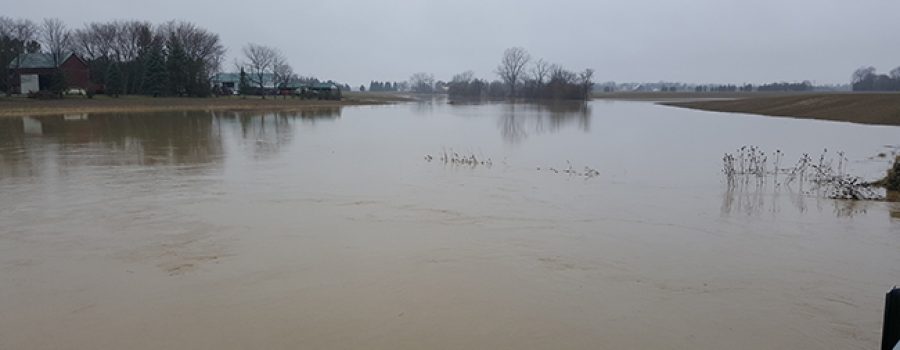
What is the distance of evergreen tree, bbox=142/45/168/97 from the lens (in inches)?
2082

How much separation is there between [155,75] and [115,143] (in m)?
36.9

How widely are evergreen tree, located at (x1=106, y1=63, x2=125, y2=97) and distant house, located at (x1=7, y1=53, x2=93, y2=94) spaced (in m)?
1.46

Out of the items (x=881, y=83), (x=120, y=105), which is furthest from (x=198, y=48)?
(x=881, y=83)

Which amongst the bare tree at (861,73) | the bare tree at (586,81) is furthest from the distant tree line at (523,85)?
the bare tree at (861,73)

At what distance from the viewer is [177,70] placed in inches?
2127

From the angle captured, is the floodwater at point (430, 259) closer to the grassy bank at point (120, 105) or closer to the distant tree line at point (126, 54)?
the grassy bank at point (120, 105)

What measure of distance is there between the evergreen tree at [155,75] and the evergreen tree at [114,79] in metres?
2.36

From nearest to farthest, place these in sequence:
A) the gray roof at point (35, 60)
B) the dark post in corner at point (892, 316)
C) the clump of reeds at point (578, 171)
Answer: the dark post in corner at point (892, 316) < the clump of reeds at point (578, 171) < the gray roof at point (35, 60)

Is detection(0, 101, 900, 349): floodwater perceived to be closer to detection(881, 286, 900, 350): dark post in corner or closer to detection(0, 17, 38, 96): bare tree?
detection(881, 286, 900, 350): dark post in corner

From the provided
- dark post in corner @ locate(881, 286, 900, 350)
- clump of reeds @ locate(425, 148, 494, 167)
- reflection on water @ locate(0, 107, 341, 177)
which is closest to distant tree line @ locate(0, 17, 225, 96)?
reflection on water @ locate(0, 107, 341, 177)

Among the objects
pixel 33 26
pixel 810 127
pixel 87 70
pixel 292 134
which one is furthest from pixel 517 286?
pixel 33 26

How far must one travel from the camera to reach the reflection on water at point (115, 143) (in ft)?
50.1

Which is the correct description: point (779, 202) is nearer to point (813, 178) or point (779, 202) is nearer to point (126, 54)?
point (813, 178)

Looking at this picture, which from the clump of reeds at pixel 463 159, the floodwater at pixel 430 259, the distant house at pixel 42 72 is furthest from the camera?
the distant house at pixel 42 72
